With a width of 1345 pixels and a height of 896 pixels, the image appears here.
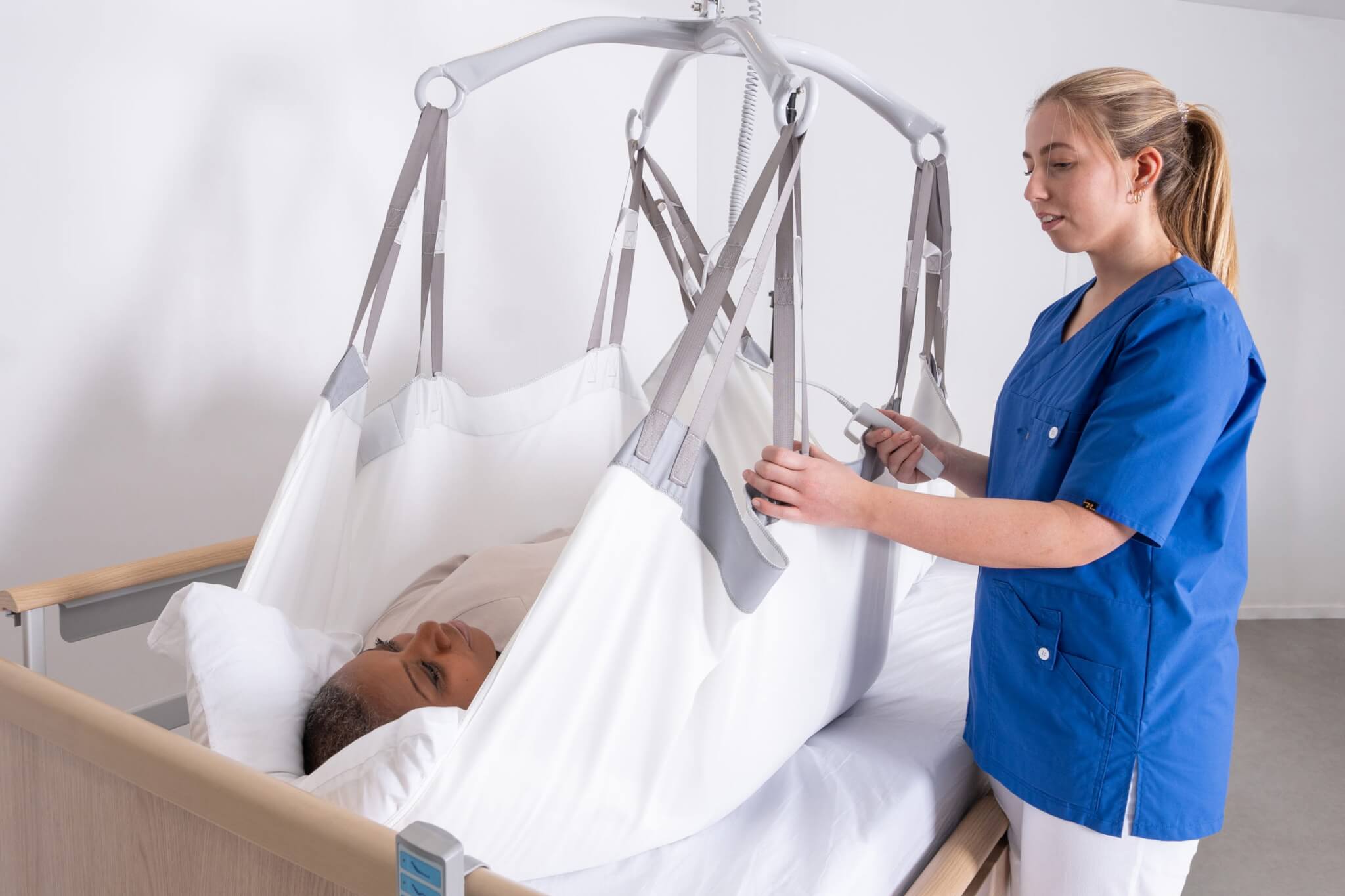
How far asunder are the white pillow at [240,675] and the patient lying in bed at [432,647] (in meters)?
0.03

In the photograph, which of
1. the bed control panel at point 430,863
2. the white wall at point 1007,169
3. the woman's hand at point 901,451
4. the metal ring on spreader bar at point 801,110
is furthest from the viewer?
the white wall at point 1007,169

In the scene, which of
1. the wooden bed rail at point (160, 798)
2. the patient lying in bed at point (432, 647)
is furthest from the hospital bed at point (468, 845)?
the patient lying in bed at point (432, 647)

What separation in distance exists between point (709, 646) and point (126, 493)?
4.15 ft

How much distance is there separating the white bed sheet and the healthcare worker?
0.44 feet

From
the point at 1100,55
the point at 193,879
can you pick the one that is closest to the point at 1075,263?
the point at 1100,55

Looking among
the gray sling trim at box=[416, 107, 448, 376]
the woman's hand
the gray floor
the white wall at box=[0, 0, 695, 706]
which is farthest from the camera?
the gray floor

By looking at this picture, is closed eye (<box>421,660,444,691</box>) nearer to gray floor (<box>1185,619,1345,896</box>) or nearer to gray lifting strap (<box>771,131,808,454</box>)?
gray lifting strap (<box>771,131,808,454</box>)

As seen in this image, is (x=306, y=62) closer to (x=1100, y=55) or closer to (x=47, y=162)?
(x=47, y=162)

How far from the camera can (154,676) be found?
1.79m

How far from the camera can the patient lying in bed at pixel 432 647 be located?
3.36 feet

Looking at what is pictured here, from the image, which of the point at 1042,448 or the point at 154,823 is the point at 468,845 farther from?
the point at 1042,448

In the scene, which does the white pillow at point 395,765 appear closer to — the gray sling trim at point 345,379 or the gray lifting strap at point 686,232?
the gray sling trim at point 345,379

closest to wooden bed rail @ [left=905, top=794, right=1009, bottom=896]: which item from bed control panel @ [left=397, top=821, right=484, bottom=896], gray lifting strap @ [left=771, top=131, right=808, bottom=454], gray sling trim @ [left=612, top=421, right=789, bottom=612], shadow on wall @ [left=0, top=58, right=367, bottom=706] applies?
gray sling trim @ [left=612, top=421, right=789, bottom=612]

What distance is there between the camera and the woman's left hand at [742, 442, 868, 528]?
3.34 feet
